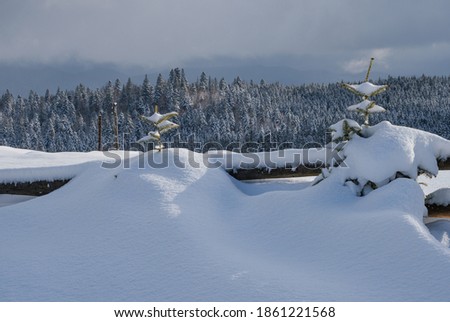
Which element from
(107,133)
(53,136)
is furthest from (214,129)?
(53,136)

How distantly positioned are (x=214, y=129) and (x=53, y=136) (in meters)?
41.3

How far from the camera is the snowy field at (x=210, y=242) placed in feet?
18.1

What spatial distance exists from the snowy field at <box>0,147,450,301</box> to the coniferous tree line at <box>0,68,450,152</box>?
84685 mm

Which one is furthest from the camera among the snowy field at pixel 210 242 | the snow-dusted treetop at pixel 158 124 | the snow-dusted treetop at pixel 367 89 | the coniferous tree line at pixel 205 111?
the coniferous tree line at pixel 205 111

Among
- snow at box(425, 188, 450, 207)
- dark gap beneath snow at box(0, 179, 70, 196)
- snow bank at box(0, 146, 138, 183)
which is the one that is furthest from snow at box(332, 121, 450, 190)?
dark gap beneath snow at box(0, 179, 70, 196)

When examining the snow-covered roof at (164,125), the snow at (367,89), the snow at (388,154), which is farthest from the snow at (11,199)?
the snow at (367,89)

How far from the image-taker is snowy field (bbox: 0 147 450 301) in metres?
5.51

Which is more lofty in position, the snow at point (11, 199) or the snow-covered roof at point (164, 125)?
the snow-covered roof at point (164, 125)

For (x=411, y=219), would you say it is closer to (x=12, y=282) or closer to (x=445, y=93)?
(x=12, y=282)

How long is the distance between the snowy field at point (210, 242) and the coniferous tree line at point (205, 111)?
8469 centimetres

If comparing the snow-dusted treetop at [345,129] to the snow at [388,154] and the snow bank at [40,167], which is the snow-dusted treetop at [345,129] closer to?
the snow at [388,154]

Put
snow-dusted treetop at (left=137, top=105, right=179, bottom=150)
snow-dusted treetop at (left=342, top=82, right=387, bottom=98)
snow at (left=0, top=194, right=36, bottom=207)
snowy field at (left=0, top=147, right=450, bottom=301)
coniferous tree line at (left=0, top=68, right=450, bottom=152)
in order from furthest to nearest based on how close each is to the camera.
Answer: coniferous tree line at (left=0, top=68, right=450, bottom=152)
snow at (left=0, top=194, right=36, bottom=207)
snow-dusted treetop at (left=137, top=105, right=179, bottom=150)
snow-dusted treetop at (left=342, top=82, right=387, bottom=98)
snowy field at (left=0, top=147, right=450, bottom=301)

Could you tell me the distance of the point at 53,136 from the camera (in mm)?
97812

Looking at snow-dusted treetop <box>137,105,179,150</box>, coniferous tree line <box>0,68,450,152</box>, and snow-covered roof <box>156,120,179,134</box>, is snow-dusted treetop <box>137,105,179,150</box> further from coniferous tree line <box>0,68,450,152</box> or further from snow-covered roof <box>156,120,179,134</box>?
coniferous tree line <box>0,68,450,152</box>
